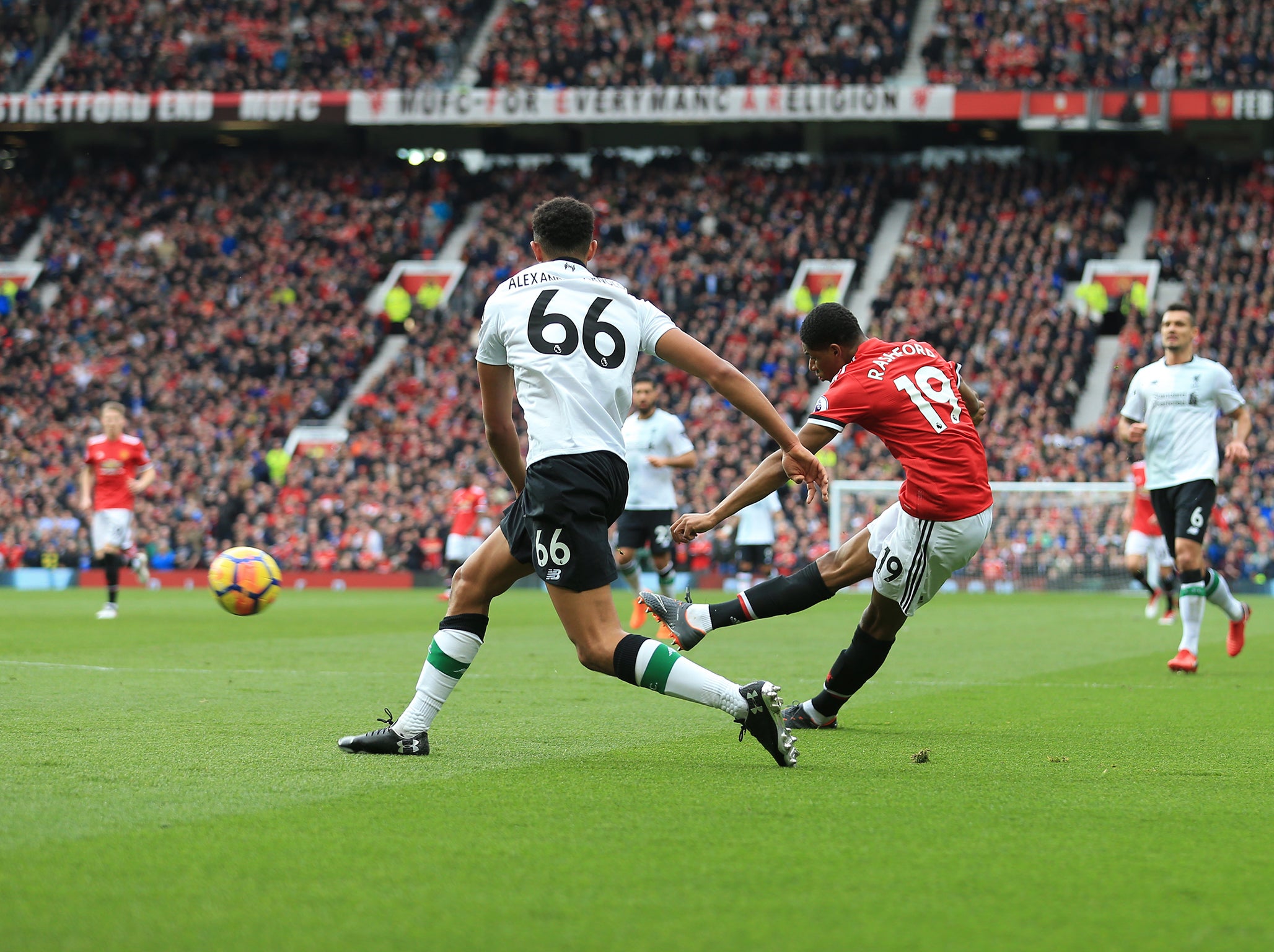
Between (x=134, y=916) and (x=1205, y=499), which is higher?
(x=134, y=916)

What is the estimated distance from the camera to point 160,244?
36375mm

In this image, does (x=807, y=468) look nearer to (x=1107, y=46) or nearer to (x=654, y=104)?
(x=654, y=104)

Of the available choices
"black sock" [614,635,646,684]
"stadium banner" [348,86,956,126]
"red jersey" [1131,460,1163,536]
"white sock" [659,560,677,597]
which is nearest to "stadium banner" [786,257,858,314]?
"stadium banner" [348,86,956,126]

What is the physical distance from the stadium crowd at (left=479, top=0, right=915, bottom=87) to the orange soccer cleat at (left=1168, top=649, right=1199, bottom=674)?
26288 mm

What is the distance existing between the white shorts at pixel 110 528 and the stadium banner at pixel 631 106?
20312mm

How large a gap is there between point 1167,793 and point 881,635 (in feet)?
6.16

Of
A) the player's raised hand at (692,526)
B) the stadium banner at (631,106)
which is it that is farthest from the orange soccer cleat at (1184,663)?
the stadium banner at (631,106)

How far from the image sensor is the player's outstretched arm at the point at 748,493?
18.4 feet

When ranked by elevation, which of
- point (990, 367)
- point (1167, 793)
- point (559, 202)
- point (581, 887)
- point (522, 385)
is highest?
point (559, 202)

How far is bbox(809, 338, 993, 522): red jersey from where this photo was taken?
6.27 meters

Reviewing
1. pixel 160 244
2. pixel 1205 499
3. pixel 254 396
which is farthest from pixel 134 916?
pixel 160 244

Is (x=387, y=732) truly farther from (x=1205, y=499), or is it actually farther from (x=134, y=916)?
(x=1205, y=499)

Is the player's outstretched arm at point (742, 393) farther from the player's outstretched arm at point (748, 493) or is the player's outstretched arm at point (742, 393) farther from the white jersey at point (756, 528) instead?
the white jersey at point (756, 528)

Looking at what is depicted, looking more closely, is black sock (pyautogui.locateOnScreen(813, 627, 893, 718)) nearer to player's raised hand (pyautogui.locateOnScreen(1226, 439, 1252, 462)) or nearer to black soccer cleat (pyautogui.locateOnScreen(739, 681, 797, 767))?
black soccer cleat (pyautogui.locateOnScreen(739, 681, 797, 767))
